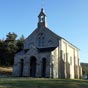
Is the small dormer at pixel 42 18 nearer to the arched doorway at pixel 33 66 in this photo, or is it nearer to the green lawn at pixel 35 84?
the arched doorway at pixel 33 66

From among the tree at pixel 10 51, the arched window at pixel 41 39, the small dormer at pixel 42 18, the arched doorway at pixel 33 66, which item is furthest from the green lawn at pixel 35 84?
the tree at pixel 10 51

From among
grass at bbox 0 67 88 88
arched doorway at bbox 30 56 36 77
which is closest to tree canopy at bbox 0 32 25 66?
arched doorway at bbox 30 56 36 77

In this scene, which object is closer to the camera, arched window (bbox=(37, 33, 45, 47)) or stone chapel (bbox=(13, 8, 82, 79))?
stone chapel (bbox=(13, 8, 82, 79))

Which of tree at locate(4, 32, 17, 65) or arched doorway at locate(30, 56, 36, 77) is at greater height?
tree at locate(4, 32, 17, 65)

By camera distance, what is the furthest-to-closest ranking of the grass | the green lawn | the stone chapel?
the stone chapel < the grass < the green lawn

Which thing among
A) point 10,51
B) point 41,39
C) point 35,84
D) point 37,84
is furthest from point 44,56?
point 10,51

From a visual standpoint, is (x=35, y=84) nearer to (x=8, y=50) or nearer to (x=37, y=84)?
(x=37, y=84)

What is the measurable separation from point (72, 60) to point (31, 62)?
532 inches

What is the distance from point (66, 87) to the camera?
25.1 m

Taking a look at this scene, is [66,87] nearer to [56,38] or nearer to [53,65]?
[53,65]

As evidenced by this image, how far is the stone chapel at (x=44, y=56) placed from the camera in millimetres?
44969

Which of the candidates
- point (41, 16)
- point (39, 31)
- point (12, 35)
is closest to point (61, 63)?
point (39, 31)

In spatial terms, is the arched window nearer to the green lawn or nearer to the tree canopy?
the green lawn

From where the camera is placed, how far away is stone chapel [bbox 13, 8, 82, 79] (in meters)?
45.0
